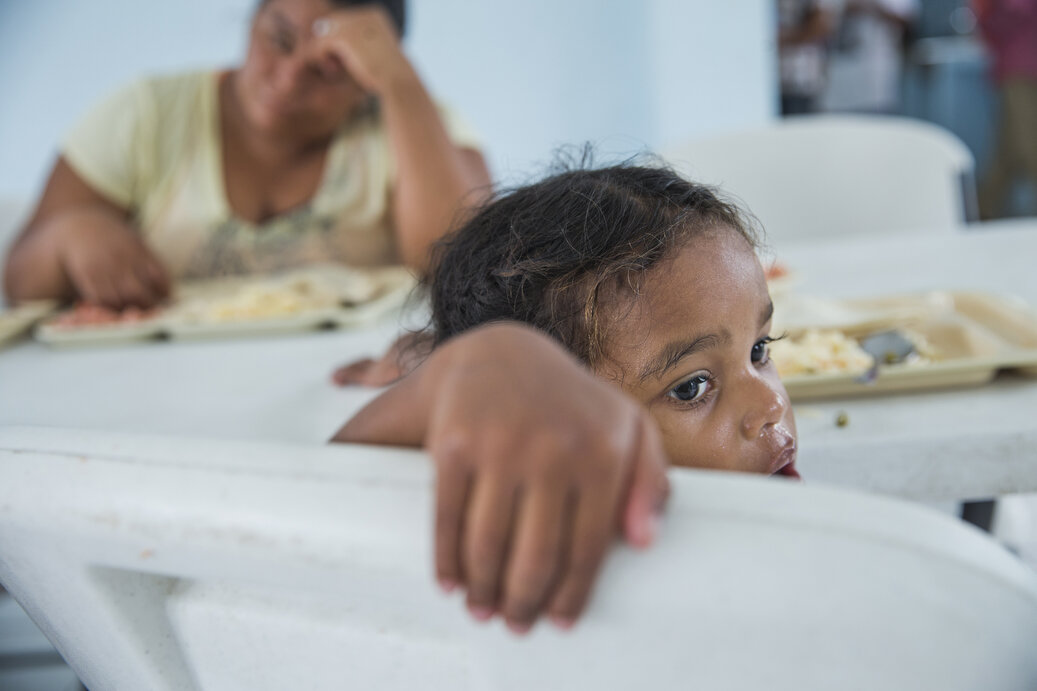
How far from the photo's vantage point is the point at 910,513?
257 millimetres

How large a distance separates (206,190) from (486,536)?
1323mm

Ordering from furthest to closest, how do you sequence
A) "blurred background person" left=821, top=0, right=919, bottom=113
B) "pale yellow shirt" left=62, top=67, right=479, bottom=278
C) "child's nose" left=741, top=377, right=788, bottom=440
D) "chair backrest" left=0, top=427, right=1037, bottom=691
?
"blurred background person" left=821, top=0, right=919, bottom=113
"pale yellow shirt" left=62, top=67, right=479, bottom=278
"child's nose" left=741, top=377, right=788, bottom=440
"chair backrest" left=0, top=427, right=1037, bottom=691

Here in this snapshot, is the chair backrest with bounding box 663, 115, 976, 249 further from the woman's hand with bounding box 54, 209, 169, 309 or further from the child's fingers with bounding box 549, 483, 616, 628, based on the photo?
the child's fingers with bounding box 549, 483, 616, 628

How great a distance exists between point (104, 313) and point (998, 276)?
3.70 ft

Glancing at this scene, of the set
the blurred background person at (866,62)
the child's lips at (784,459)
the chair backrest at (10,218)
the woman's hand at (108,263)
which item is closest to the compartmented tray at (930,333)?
the child's lips at (784,459)

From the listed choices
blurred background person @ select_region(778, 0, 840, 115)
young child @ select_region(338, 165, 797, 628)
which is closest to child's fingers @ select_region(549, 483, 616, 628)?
young child @ select_region(338, 165, 797, 628)

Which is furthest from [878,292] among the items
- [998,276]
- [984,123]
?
[984,123]

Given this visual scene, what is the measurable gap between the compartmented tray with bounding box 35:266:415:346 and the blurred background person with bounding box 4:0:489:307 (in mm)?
141

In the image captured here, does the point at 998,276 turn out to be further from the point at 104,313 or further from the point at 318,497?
the point at 104,313

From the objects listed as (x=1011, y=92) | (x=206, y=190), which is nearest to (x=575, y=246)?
(x=206, y=190)

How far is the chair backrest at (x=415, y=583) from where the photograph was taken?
0.25 metres

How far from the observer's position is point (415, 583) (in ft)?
0.91

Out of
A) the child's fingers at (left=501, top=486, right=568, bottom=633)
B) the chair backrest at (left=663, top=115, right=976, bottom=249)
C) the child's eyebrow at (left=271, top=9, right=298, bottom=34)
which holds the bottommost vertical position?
the chair backrest at (left=663, top=115, right=976, bottom=249)

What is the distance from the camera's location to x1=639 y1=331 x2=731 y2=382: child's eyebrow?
53 cm
